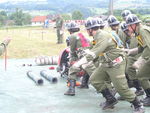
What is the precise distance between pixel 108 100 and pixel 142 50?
1130mm

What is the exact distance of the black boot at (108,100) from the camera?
293 inches

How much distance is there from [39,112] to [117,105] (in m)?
1.51

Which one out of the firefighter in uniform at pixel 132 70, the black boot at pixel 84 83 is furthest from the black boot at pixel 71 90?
the firefighter in uniform at pixel 132 70

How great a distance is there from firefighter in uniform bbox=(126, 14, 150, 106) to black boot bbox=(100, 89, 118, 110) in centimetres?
63

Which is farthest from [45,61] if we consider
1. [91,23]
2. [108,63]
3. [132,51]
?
[108,63]

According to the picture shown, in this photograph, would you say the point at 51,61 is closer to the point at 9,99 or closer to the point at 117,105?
the point at 9,99

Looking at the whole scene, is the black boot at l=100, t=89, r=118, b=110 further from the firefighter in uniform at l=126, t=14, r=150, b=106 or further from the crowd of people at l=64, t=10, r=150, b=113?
the firefighter in uniform at l=126, t=14, r=150, b=106

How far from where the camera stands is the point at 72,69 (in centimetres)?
903

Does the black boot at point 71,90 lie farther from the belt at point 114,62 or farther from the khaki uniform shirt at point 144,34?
the khaki uniform shirt at point 144,34

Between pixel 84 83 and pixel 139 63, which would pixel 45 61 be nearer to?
pixel 84 83

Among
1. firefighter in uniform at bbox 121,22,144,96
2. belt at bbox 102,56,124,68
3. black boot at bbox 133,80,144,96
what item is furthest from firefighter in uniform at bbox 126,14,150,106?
black boot at bbox 133,80,144,96

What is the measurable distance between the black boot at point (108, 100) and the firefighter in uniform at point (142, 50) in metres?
0.63

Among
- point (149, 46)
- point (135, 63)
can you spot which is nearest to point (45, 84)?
point (135, 63)

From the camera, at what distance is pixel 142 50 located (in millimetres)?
7578
